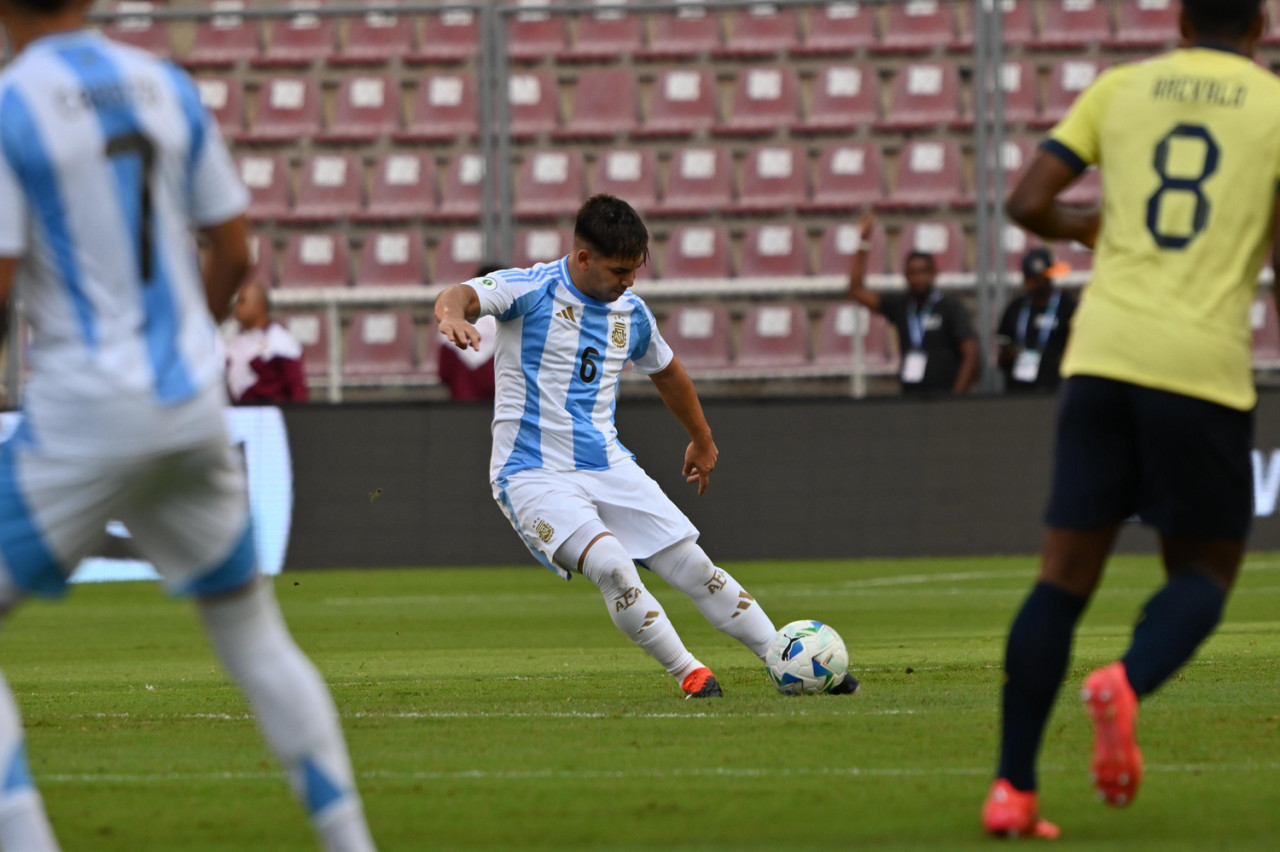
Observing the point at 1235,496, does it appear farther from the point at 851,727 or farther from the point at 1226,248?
the point at 851,727

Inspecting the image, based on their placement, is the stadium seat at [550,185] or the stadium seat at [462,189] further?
the stadium seat at [462,189]

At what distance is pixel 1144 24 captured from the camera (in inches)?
696

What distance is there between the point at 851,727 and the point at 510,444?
217cm

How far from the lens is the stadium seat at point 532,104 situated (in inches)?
698

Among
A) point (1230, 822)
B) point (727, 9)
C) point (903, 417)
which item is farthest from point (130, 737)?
point (727, 9)

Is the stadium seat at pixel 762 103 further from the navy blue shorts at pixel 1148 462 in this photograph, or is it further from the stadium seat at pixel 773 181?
the navy blue shorts at pixel 1148 462

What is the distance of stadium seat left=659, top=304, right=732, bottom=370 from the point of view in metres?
16.6

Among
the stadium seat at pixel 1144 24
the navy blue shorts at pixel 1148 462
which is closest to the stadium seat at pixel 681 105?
the stadium seat at pixel 1144 24

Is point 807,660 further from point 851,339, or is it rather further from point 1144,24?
point 1144,24

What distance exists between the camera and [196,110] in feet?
12.7

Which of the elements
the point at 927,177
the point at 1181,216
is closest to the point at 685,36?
the point at 927,177

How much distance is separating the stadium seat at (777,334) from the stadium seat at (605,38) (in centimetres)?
337

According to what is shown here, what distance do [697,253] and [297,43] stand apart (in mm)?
4612

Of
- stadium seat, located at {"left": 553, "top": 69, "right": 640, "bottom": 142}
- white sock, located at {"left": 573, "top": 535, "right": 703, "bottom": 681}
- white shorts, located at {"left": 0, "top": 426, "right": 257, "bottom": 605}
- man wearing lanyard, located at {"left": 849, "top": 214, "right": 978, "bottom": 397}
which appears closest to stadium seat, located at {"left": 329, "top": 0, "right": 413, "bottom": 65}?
stadium seat, located at {"left": 553, "top": 69, "right": 640, "bottom": 142}
